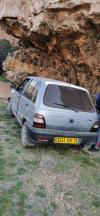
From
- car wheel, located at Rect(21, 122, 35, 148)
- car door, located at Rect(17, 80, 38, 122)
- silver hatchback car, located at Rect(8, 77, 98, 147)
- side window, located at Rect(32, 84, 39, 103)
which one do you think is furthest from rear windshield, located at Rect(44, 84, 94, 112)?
car wheel, located at Rect(21, 122, 35, 148)

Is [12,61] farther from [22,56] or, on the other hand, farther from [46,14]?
[46,14]

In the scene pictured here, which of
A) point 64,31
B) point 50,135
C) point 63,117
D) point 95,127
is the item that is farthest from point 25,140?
point 64,31

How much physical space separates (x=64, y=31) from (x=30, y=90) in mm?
4331

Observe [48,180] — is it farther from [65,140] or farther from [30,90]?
[30,90]

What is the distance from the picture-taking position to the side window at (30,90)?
7077 mm

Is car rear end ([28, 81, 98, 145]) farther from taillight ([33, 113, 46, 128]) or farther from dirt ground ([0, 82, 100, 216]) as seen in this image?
dirt ground ([0, 82, 100, 216])

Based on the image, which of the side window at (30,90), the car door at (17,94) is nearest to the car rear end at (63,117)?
the side window at (30,90)

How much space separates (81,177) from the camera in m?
5.42

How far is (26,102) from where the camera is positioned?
277 inches

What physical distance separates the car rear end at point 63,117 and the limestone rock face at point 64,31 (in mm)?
3537

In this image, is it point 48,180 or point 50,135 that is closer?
point 48,180

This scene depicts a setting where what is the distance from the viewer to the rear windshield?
6295 mm

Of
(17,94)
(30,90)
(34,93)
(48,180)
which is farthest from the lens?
(17,94)

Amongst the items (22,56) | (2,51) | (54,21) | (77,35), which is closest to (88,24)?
(77,35)
